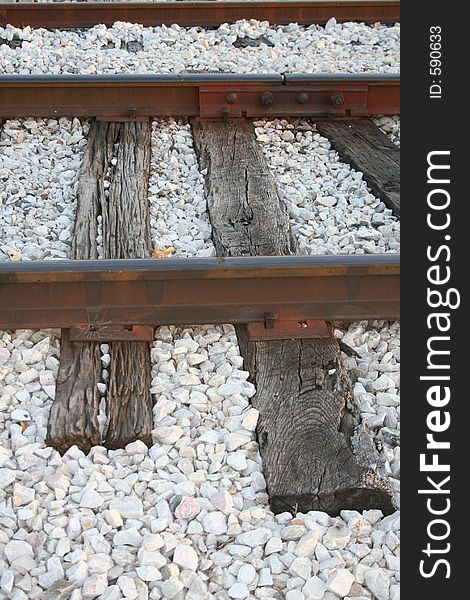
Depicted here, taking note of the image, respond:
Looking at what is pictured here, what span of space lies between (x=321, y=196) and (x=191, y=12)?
3453mm

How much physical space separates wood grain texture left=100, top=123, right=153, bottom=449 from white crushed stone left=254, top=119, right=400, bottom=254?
0.76 m

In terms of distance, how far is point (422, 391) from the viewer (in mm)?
2441

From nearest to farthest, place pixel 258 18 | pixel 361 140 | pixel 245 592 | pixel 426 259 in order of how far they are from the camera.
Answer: pixel 245 592
pixel 426 259
pixel 361 140
pixel 258 18

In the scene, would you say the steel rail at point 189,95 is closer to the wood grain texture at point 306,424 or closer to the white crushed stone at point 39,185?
the white crushed stone at point 39,185

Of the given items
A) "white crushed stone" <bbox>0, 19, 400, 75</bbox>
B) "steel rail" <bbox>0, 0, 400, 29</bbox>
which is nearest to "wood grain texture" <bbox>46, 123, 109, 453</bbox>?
"white crushed stone" <bbox>0, 19, 400, 75</bbox>

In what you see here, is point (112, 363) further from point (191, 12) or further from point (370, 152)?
point (191, 12)

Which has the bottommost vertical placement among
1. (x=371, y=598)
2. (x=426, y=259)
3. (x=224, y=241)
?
(x=371, y=598)

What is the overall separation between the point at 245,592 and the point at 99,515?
503 millimetres

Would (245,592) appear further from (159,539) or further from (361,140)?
(361,140)

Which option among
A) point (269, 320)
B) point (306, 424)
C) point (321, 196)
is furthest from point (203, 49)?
point (306, 424)

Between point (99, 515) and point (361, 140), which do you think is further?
point (361, 140)

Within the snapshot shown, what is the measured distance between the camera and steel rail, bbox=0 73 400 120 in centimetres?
517

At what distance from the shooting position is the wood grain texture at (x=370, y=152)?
435 centimetres

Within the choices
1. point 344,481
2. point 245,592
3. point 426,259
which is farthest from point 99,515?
point 426,259
